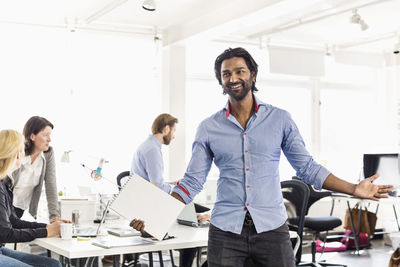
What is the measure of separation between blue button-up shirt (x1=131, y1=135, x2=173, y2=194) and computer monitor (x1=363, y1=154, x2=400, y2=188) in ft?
9.32

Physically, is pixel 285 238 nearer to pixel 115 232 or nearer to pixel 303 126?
pixel 115 232

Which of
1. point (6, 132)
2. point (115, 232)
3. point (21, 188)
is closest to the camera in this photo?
point (6, 132)

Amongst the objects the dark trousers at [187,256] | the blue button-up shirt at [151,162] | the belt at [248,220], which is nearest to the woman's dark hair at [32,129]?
the blue button-up shirt at [151,162]

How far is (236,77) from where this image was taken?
2279 millimetres

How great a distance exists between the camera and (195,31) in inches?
236

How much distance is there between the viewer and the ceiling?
5.37 meters

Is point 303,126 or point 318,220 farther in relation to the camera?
point 303,126

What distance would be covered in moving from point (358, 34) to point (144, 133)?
296 centimetres

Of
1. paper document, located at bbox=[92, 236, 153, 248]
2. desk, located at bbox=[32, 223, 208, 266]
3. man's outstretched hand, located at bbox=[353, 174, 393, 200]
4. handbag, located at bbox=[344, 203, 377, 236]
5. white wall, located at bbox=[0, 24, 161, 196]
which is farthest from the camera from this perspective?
handbag, located at bbox=[344, 203, 377, 236]

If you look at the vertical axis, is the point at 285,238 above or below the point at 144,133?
below

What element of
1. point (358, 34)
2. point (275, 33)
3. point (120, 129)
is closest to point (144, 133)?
point (120, 129)

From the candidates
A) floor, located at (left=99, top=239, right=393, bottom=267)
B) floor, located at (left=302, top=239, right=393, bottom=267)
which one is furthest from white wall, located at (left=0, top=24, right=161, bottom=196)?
floor, located at (left=302, top=239, right=393, bottom=267)

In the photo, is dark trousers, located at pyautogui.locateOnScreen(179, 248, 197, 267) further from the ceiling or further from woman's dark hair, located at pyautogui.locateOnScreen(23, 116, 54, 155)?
the ceiling

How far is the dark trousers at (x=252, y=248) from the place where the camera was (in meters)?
2.22
